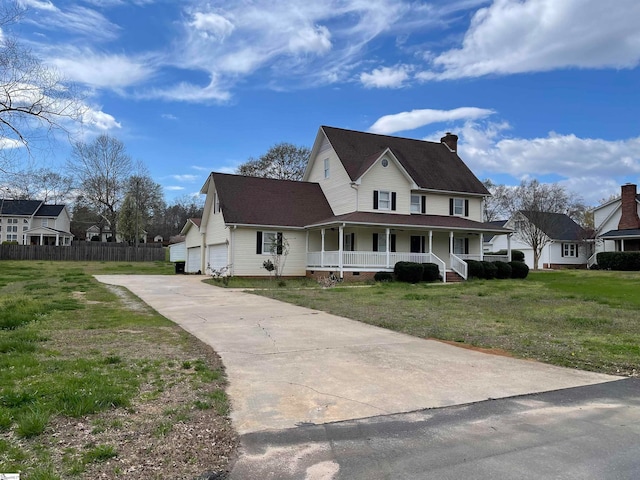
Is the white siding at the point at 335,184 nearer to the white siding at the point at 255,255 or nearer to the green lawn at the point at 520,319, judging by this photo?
the white siding at the point at 255,255

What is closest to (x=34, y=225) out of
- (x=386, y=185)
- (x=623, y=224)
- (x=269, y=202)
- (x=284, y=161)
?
(x=284, y=161)

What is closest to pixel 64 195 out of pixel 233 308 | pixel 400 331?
pixel 233 308

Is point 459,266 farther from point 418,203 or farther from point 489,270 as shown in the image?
point 418,203

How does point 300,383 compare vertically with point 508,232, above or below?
below

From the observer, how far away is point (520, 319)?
11344 millimetres

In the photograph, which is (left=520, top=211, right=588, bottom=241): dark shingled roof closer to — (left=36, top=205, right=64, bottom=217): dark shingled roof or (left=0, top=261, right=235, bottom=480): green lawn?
(left=0, top=261, right=235, bottom=480): green lawn

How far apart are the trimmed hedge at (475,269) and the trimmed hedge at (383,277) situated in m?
5.31

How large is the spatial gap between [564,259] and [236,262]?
34.1 m

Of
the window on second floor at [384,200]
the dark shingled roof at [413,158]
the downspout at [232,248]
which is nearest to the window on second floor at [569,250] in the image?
the dark shingled roof at [413,158]

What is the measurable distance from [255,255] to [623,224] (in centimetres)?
3259

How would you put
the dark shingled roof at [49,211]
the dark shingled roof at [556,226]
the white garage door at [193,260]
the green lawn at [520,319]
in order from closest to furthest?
the green lawn at [520,319]
the white garage door at [193,260]
the dark shingled roof at [556,226]
the dark shingled roof at [49,211]

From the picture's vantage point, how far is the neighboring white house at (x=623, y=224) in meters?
38.3

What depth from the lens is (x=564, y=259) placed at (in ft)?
146

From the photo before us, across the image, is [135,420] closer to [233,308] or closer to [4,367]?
[4,367]
